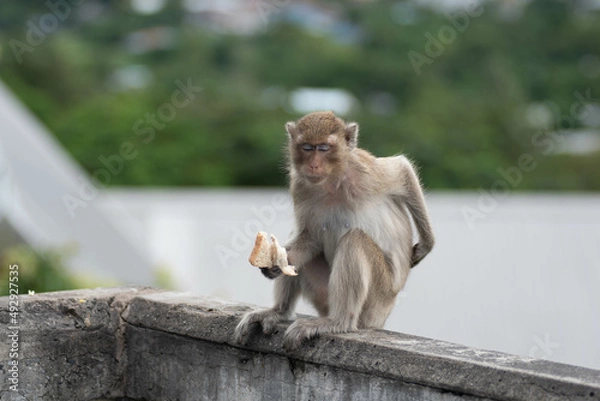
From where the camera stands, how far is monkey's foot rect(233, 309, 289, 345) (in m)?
4.44

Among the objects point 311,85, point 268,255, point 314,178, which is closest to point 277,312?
point 268,255

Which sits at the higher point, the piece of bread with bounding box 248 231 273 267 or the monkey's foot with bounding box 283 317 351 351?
the piece of bread with bounding box 248 231 273 267

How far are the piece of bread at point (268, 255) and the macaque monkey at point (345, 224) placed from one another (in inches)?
2.7

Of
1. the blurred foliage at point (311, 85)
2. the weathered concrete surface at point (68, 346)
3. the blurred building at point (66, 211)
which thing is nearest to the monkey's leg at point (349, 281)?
the weathered concrete surface at point (68, 346)

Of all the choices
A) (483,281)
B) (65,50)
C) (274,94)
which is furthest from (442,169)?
(483,281)

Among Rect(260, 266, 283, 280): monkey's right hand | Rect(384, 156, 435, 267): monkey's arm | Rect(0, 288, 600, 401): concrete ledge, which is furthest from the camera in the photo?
Rect(384, 156, 435, 267): monkey's arm

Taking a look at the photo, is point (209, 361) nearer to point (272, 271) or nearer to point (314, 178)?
point (272, 271)

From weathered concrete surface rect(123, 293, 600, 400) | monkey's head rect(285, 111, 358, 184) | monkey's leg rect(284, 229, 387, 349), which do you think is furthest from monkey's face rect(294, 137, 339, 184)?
weathered concrete surface rect(123, 293, 600, 400)

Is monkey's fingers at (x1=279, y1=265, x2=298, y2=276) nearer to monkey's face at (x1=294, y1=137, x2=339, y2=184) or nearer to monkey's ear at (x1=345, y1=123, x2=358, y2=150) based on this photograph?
monkey's face at (x1=294, y1=137, x2=339, y2=184)

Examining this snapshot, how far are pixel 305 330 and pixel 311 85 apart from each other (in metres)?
34.5

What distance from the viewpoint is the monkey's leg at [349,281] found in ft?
14.6

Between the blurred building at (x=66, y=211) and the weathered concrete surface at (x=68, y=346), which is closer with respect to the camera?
the weathered concrete surface at (x=68, y=346)

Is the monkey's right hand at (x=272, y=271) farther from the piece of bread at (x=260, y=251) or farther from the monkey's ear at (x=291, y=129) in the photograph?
the monkey's ear at (x=291, y=129)

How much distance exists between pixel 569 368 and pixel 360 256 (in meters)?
1.29
